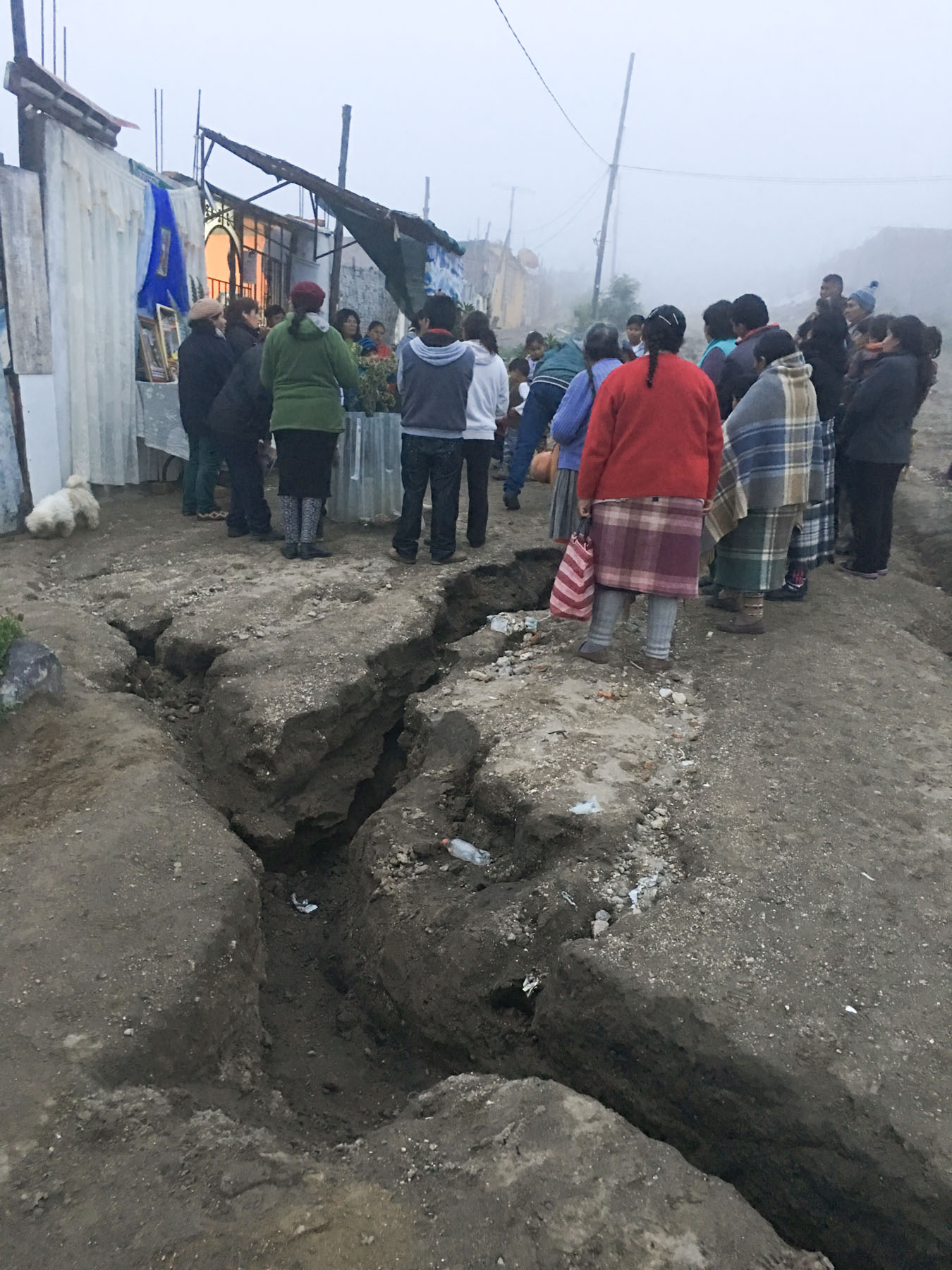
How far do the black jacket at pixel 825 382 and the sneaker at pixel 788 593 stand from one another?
989 mm

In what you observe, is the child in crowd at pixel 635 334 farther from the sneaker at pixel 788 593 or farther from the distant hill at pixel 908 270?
the distant hill at pixel 908 270

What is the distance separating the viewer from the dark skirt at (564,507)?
472cm

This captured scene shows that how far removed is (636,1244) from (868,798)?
1832mm

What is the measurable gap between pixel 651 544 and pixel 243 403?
10.2 ft

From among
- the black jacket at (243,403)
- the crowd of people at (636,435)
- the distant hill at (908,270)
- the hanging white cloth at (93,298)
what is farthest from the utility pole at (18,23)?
the distant hill at (908,270)

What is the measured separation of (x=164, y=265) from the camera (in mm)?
6875

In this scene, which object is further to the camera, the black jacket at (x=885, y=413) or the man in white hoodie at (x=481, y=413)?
the man in white hoodie at (x=481, y=413)

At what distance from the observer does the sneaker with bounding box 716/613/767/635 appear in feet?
14.7

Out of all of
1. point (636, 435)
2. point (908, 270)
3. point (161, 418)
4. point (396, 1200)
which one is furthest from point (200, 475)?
point (908, 270)

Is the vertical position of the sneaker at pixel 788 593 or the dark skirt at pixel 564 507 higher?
the dark skirt at pixel 564 507

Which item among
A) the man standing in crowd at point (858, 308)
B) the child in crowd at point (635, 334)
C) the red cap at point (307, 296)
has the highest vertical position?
the man standing in crowd at point (858, 308)

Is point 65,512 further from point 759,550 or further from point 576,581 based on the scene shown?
point 759,550

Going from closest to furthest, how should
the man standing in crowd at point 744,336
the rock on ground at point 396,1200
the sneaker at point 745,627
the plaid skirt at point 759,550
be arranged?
the rock on ground at point 396,1200, the plaid skirt at point 759,550, the sneaker at point 745,627, the man standing in crowd at point 744,336

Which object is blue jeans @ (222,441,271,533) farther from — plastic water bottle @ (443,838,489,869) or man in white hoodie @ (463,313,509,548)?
plastic water bottle @ (443,838,489,869)
